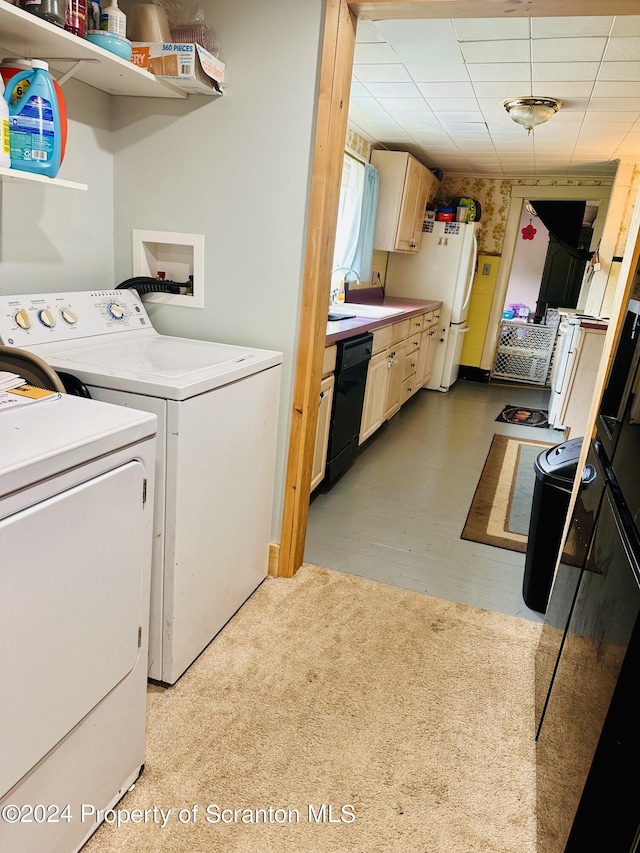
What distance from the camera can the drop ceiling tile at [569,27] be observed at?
7.50 ft

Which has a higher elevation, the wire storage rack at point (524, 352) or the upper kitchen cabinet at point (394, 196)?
the upper kitchen cabinet at point (394, 196)

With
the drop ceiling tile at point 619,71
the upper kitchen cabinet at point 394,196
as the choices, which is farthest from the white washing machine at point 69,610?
the upper kitchen cabinet at point 394,196

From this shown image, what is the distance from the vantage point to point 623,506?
3.39 feet

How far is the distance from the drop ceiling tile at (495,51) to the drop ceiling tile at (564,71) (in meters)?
0.16

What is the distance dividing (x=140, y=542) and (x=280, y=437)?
969 mm

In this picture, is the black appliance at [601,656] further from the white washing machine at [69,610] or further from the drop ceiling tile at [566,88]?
the drop ceiling tile at [566,88]

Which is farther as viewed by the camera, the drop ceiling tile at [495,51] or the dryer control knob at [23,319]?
the drop ceiling tile at [495,51]

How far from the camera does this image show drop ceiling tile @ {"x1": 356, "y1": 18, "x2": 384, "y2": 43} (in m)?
2.42

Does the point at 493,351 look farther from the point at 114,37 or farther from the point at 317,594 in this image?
the point at 114,37

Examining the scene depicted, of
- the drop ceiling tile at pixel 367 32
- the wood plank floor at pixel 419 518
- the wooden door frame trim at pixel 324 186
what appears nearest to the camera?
the wooden door frame trim at pixel 324 186

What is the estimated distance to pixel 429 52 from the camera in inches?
107

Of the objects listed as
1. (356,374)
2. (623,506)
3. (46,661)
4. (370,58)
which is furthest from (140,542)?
(370,58)

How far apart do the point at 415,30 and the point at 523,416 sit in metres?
3.32

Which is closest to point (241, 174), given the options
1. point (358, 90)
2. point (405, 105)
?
point (358, 90)
